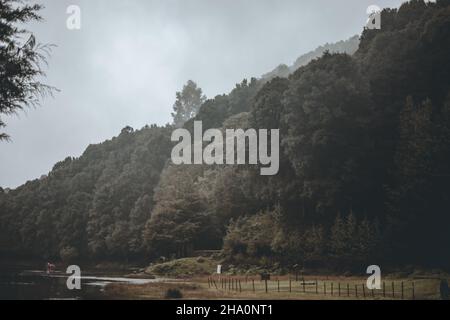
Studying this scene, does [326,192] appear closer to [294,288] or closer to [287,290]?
[294,288]

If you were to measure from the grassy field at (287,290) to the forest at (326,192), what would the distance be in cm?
377

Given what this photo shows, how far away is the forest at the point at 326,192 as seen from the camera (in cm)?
3166

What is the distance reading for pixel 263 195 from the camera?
129 feet

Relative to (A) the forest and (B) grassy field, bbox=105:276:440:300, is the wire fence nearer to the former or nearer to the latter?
(B) grassy field, bbox=105:276:440:300

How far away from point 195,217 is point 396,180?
56.1 feet

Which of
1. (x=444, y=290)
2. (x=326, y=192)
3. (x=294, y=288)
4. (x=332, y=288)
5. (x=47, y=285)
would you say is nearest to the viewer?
(x=444, y=290)

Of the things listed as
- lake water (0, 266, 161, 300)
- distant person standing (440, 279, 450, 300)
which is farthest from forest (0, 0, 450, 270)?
distant person standing (440, 279, 450, 300)

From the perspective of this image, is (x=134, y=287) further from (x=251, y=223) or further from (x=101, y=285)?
(x=251, y=223)

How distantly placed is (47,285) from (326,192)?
851 inches

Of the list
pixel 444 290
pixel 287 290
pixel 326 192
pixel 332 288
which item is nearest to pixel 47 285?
pixel 287 290

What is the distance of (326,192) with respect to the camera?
34031 mm
